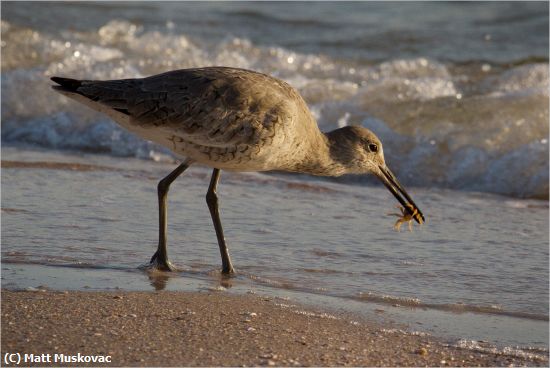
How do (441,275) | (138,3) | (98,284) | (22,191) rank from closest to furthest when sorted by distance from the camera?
1. (98,284)
2. (441,275)
3. (22,191)
4. (138,3)

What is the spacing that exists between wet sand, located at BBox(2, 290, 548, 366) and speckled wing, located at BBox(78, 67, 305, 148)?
3.16 ft

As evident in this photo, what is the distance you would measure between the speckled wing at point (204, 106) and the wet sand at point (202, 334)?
0.96m

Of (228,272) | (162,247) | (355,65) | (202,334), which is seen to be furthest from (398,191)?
(355,65)

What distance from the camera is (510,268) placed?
587 centimetres

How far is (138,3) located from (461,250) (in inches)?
378

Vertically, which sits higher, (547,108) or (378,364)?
(547,108)

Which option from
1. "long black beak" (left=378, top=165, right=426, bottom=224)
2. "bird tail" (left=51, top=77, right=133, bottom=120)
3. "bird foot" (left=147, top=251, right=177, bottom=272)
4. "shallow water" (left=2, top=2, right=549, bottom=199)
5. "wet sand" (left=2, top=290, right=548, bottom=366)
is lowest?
"wet sand" (left=2, top=290, right=548, bottom=366)

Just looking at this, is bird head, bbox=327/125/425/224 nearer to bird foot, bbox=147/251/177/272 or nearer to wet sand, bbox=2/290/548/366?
bird foot, bbox=147/251/177/272

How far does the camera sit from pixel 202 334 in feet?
14.1

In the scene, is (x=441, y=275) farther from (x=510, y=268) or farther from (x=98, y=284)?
(x=98, y=284)

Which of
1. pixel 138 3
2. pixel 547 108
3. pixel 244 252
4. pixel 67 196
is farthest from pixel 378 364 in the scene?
pixel 138 3

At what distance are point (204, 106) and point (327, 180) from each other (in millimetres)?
2958

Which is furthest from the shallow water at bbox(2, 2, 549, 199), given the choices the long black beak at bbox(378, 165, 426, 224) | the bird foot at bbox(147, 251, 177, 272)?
the bird foot at bbox(147, 251, 177, 272)

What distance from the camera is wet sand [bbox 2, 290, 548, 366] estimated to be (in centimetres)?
402
